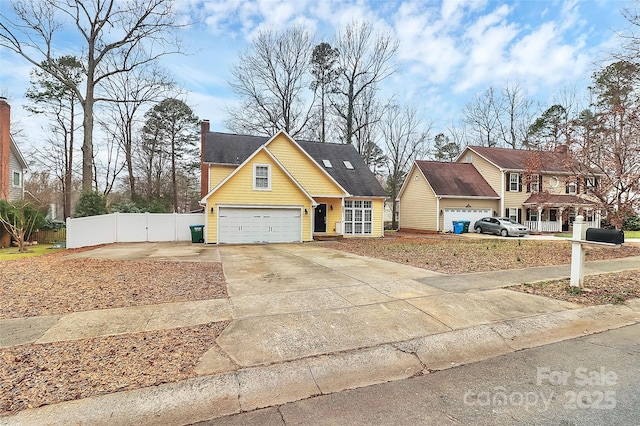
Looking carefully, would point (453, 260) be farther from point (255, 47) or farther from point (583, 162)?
point (255, 47)

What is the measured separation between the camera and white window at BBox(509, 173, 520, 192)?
25.7 meters

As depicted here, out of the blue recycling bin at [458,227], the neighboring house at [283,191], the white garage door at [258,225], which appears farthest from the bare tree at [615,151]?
the white garage door at [258,225]

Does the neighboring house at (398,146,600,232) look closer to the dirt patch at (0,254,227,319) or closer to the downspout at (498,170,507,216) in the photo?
the downspout at (498,170,507,216)

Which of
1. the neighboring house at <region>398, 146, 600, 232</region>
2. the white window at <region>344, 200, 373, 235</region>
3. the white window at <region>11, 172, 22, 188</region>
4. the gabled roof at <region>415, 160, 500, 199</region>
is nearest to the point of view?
the white window at <region>344, 200, 373, 235</region>

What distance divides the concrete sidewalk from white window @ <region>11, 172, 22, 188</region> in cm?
2619

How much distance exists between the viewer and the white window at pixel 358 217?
20.4 metres

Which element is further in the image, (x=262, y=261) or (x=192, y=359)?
(x=262, y=261)

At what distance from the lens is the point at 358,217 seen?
67.6 ft

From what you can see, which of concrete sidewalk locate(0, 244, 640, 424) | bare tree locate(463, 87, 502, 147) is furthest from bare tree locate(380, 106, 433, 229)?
concrete sidewalk locate(0, 244, 640, 424)

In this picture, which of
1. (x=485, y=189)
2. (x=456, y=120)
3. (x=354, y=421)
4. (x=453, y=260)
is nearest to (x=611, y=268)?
(x=453, y=260)

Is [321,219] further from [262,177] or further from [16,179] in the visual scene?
[16,179]

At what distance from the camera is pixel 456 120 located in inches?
1435

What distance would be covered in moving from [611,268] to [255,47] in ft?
95.2

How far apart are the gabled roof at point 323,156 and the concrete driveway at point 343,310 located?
514 inches
